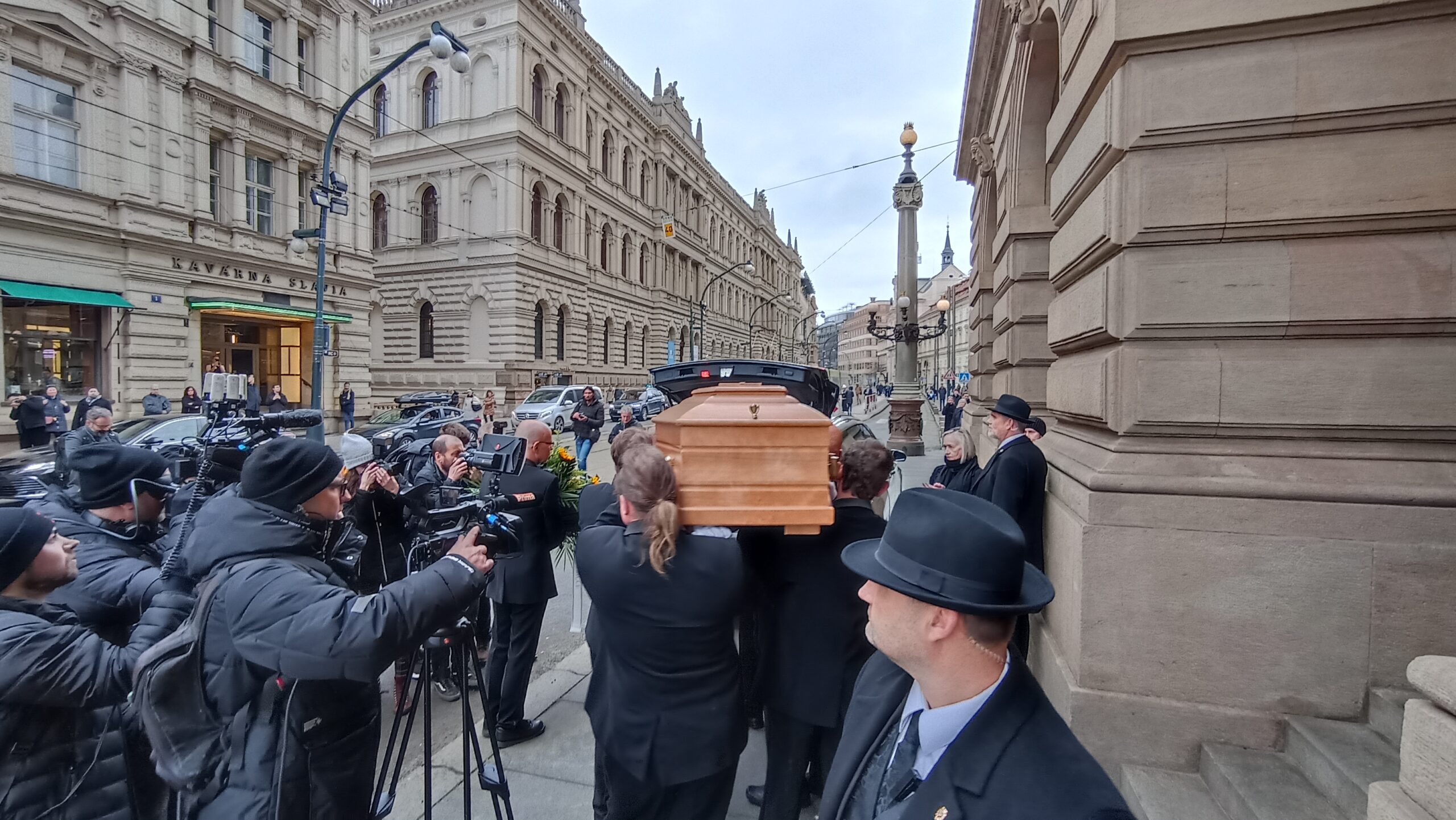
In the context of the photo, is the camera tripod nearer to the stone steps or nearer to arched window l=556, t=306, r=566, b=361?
the stone steps

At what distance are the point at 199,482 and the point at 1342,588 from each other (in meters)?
5.37

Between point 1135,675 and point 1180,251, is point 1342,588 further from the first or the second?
point 1180,251

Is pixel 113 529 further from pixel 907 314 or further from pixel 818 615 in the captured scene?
pixel 907 314

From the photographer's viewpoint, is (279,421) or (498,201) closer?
(279,421)

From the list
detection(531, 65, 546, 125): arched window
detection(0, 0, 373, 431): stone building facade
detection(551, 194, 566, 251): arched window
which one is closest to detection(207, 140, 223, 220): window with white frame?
detection(0, 0, 373, 431): stone building facade

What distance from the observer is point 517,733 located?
151 inches

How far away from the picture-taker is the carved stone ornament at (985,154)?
29.4 ft

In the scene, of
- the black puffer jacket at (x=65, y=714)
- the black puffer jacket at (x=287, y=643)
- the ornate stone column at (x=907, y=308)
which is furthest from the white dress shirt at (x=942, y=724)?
the ornate stone column at (x=907, y=308)

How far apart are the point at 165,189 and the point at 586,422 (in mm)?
13838

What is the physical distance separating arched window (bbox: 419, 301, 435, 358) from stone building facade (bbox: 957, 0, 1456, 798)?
1255 inches

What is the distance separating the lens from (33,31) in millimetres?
15078

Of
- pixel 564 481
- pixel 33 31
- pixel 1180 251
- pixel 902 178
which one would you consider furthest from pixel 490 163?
pixel 1180 251

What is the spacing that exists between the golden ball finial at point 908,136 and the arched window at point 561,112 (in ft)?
68.0

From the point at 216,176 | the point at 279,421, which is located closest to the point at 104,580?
the point at 279,421
